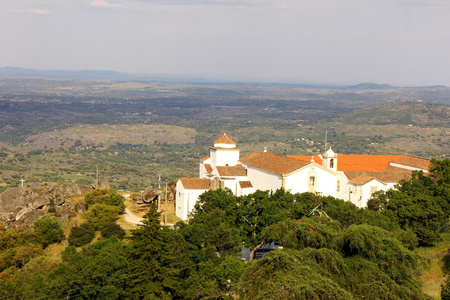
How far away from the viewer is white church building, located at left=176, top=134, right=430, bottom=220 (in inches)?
2014

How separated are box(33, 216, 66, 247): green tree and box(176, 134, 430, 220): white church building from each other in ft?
42.6

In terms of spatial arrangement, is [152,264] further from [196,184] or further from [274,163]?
[274,163]

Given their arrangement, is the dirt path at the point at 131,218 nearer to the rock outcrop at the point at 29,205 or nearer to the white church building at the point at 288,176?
the white church building at the point at 288,176

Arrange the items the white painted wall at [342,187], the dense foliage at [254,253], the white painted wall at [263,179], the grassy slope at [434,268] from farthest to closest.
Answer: the white painted wall at [342,187] < the white painted wall at [263,179] < the grassy slope at [434,268] < the dense foliage at [254,253]

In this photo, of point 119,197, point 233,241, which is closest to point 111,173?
point 119,197

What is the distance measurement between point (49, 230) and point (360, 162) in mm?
37596

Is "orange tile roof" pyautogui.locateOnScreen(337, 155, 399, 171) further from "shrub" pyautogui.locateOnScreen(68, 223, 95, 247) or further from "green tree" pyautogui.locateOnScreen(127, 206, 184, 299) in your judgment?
"green tree" pyautogui.locateOnScreen(127, 206, 184, 299)

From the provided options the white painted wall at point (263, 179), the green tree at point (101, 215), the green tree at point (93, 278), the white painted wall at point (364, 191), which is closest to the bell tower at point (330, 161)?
the white painted wall at point (364, 191)

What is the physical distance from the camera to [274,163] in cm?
5444

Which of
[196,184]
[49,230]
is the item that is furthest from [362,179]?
[49,230]

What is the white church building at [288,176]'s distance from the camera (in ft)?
168

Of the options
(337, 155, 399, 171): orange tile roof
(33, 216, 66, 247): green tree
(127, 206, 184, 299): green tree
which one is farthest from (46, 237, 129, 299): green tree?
(337, 155, 399, 171): orange tile roof

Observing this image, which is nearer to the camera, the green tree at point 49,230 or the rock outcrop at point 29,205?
the green tree at point 49,230

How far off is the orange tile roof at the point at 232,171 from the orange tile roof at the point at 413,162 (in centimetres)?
2026
